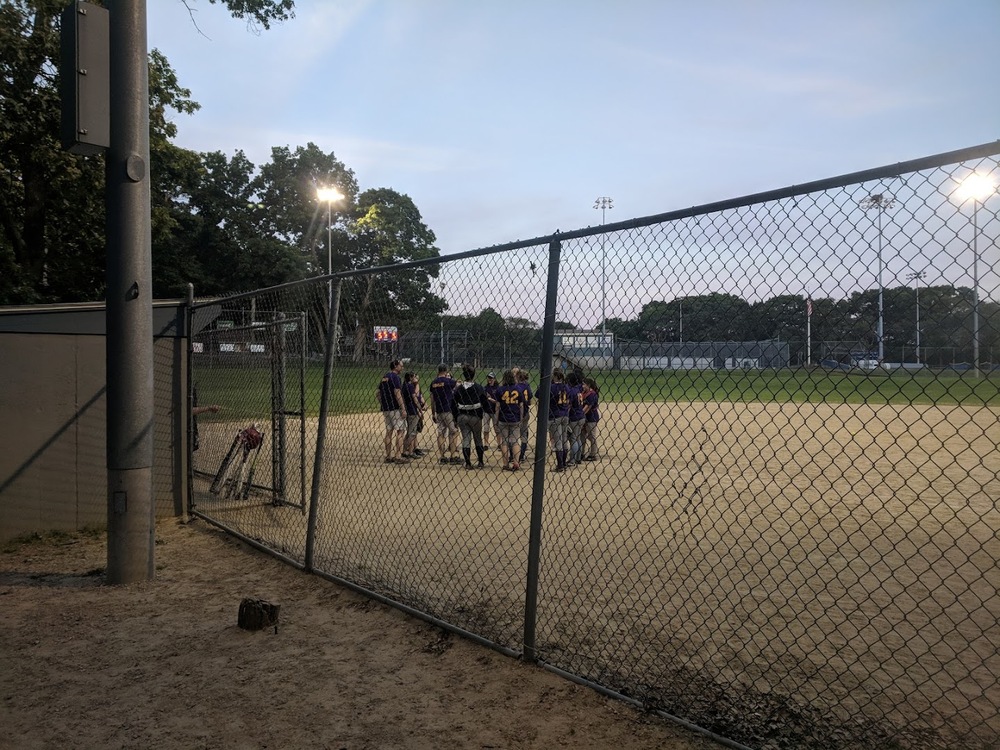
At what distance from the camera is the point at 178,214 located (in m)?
43.6

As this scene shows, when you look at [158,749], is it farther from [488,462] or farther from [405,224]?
[405,224]

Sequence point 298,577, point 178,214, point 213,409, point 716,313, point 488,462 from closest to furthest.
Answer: point 716,313 < point 298,577 < point 213,409 < point 488,462 < point 178,214

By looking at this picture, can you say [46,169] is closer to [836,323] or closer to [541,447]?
[541,447]

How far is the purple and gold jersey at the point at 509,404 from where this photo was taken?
10289 mm

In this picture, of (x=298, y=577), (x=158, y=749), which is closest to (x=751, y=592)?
(x=298, y=577)

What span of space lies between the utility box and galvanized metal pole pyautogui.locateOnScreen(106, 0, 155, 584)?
0.08 metres

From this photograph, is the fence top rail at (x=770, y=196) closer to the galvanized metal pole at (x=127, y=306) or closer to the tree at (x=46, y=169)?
the galvanized metal pole at (x=127, y=306)

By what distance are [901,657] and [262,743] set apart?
358cm

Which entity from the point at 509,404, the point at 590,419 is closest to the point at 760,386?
the point at 509,404

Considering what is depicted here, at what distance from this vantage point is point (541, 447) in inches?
148

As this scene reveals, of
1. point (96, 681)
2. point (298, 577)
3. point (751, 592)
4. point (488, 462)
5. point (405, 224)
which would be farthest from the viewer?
point (405, 224)

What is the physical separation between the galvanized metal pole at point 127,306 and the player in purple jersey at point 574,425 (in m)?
5.76

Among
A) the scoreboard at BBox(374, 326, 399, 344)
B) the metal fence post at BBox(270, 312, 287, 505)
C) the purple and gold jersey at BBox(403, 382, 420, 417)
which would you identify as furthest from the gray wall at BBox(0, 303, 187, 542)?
the purple and gold jersey at BBox(403, 382, 420, 417)

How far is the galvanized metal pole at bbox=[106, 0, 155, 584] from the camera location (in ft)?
17.5
